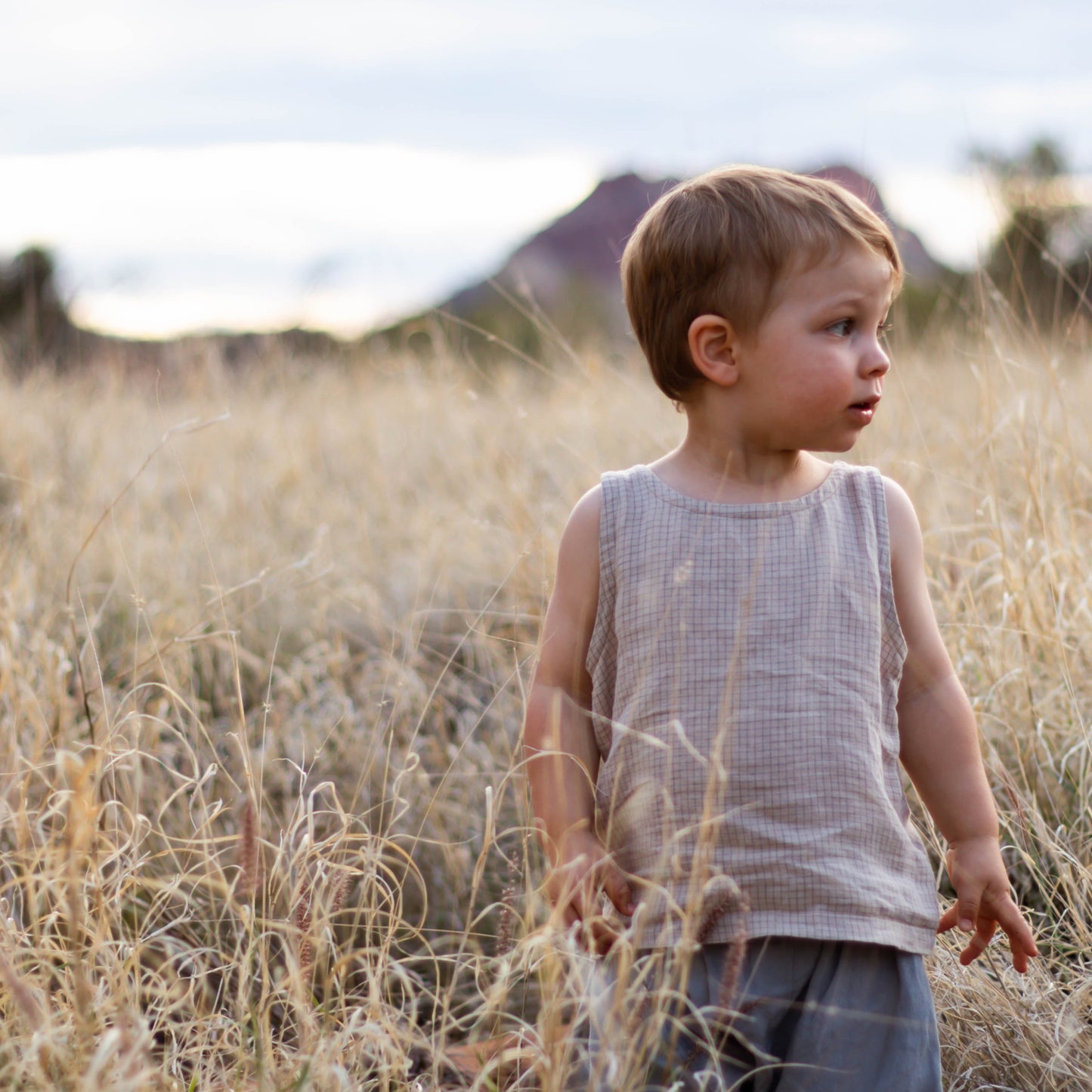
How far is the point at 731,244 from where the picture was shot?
1.39m

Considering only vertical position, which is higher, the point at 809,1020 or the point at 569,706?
the point at 569,706

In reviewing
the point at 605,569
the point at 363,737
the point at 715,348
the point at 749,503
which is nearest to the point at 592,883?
the point at 605,569

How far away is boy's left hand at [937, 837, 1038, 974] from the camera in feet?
4.68

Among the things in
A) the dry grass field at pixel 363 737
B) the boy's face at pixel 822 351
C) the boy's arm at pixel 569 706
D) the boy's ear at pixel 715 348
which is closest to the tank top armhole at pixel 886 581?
the boy's face at pixel 822 351

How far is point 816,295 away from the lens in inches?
54.0

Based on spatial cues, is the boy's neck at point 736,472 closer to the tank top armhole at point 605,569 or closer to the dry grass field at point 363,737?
the tank top armhole at point 605,569

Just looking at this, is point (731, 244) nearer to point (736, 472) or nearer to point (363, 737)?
point (736, 472)

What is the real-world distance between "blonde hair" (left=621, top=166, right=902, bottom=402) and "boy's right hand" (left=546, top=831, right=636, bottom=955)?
1.88 feet

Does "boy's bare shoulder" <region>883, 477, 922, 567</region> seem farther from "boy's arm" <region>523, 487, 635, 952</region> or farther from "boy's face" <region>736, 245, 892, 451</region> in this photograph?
"boy's arm" <region>523, 487, 635, 952</region>

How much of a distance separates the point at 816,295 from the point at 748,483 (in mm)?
235

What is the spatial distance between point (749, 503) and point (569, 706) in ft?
1.11

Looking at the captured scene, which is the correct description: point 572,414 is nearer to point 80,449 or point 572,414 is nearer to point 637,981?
point 80,449

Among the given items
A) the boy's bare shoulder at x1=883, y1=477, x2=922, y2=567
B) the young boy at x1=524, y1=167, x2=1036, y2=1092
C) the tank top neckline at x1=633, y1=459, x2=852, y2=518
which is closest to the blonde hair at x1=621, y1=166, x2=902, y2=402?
the young boy at x1=524, y1=167, x2=1036, y2=1092

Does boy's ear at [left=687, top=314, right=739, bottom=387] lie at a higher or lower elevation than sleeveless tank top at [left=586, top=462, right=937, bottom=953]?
higher
